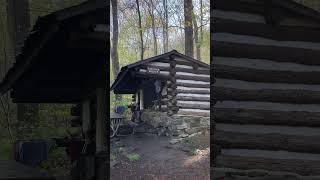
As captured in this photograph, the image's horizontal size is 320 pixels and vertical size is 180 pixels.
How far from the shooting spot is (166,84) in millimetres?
5605

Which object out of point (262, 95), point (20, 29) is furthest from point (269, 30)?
point (20, 29)

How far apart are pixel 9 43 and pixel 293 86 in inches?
136

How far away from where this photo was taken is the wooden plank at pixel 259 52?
19.4ft

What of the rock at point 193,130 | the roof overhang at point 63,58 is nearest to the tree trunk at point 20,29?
the roof overhang at point 63,58

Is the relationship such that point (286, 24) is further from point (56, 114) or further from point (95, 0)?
point (56, 114)

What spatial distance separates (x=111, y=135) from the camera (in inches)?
205

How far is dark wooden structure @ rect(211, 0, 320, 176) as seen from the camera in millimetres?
5938

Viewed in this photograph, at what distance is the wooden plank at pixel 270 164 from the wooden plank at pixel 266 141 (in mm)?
139

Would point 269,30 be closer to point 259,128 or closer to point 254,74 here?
point 254,74

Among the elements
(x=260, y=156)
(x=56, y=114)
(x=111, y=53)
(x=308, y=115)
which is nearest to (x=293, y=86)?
(x=308, y=115)

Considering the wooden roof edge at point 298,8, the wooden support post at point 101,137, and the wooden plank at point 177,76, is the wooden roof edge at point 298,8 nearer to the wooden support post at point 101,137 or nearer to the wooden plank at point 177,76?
the wooden plank at point 177,76

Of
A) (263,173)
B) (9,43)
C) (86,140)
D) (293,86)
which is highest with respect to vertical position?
(9,43)

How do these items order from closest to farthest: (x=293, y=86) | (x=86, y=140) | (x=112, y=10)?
(x=112, y=10)
(x=86, y=140)
(x=293, y=86)

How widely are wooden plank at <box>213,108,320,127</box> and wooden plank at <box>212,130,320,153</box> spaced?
15 cm
